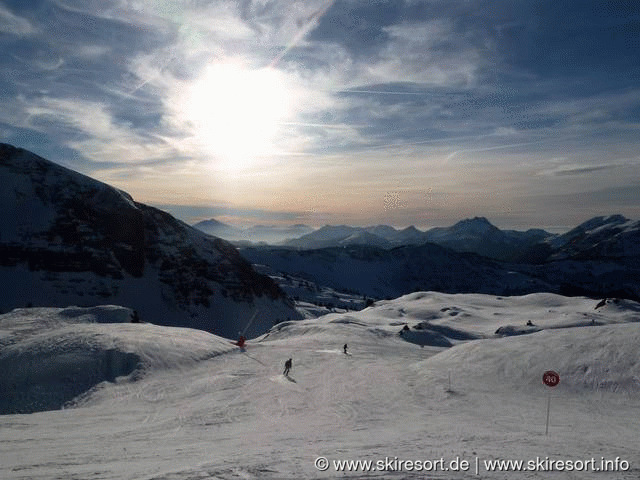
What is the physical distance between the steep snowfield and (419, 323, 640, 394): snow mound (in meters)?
0.11

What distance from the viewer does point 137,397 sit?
23.7m

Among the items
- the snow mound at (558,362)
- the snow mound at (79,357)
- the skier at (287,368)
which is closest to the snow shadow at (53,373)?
the snow mound at (79,357)

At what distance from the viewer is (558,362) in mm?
25516

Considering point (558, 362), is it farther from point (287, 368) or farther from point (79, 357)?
point (79, 357)

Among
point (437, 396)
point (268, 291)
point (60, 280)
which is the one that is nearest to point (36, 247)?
point (60, 280)

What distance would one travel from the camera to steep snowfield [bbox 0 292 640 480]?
11758 mm

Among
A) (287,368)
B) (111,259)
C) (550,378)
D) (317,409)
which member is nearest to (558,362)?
(550,378)

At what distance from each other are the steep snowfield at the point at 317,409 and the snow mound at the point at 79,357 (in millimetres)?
204

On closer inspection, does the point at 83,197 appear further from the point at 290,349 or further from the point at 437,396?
the point at 437,396

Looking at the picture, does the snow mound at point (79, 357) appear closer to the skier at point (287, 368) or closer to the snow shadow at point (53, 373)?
the snow shadow at point (53, 373)

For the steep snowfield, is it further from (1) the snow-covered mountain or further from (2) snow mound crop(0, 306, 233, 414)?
(1) the snow-covered mountain

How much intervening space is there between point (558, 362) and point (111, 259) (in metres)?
136

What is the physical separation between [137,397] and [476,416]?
17487mm

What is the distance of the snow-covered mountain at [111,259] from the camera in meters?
123
